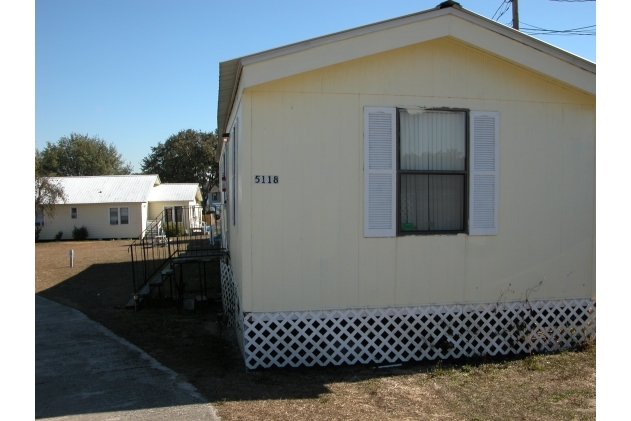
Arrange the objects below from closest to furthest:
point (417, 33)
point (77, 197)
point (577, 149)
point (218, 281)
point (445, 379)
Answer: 1. point (445, 379)
2. point (417, 33)
3. point (577, 149)
4. point (218, 281)
5. point (77, 197)

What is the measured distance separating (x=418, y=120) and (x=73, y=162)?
69984 millimetres

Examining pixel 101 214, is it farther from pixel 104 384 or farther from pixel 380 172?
pixel 380 172

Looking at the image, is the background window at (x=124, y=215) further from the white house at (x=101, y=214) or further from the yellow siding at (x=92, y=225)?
the yellow siding at (x=92, y=225)

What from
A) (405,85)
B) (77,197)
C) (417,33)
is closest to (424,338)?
(405,85)

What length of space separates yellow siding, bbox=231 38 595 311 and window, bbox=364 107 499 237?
5.0 inches

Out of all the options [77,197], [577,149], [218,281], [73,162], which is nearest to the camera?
[577,149]

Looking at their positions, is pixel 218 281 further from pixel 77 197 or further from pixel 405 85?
pixel 77 197

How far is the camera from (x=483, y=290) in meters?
6.91

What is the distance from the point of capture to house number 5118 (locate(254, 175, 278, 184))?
6.32m

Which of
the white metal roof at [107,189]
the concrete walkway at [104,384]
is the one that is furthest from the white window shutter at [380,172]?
the white metal roof at [107,189]

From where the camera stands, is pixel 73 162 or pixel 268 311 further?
pixel 73 162

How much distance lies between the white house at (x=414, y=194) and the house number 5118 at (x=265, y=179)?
0.05 ft

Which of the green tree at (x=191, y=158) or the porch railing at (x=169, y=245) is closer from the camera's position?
the porch railing at (x=169, y=245)

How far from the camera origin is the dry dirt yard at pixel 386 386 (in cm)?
509
